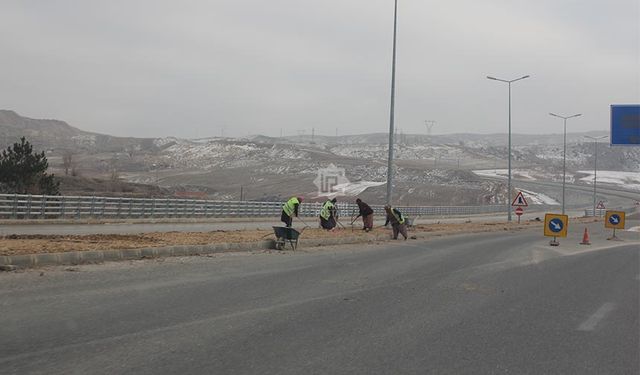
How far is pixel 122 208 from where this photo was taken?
32.5m

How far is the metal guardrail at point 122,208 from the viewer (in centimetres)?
2786

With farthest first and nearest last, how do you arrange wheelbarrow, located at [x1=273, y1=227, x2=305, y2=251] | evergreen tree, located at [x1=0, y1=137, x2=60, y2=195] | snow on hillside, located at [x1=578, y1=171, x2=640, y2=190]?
snow on hillside, located at [x1=578, y1=171, x2=640, y2=190], evergreen tree, located at [x1=0, y1=137, x2=60, y2=195], wheelbarrow, located at [x1=273, y1=227, x2=305, y2=251]

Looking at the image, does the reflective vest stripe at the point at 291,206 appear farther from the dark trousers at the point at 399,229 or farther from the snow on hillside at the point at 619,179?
the snow on hillside at the point at 619,179

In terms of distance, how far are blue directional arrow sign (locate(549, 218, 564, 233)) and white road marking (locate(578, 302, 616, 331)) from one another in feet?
42.1

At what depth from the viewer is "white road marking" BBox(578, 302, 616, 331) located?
7.30m

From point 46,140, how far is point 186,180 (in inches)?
3715

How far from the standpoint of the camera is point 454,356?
568cm

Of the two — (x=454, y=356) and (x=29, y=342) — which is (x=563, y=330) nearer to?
(x=454, y=356)

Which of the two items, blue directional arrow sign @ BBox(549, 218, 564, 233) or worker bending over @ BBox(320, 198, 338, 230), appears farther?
worker bending over @ BBox(320, 198, 338, 230)

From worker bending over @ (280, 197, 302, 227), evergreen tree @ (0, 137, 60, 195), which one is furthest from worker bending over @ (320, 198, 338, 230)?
evergreen tree @ (0, 137, 60, 195)

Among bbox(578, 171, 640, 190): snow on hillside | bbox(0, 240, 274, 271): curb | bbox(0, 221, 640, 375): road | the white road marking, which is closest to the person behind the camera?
bbox(0, 221, 640, 375): road

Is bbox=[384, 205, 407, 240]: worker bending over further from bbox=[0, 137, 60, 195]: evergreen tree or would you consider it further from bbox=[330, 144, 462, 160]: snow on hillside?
bbox=[330, 144, 462, 160]: snow on hillside

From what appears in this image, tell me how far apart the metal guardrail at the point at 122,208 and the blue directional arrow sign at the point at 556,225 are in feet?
70.9

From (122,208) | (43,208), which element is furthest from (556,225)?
(43,208)
